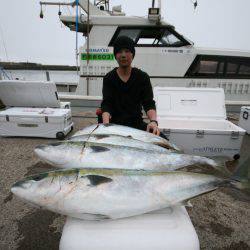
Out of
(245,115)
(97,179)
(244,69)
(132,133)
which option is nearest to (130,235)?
(97,179)

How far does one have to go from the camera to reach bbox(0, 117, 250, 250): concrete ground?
259 cm

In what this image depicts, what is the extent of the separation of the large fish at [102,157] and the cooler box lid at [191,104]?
3641 mm

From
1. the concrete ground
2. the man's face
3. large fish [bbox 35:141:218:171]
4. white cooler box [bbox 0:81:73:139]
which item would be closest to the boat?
white cooler box [bbox 0:81:73:139]

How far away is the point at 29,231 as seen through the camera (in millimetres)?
2701

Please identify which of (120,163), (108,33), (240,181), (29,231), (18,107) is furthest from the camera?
(108,33)

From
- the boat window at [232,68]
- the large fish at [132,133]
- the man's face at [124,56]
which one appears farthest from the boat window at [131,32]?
the large fish at [132,133]

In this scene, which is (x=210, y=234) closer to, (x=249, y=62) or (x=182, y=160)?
(x=182, y=160)

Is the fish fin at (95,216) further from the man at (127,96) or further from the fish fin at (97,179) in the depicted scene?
the man at (127,96)

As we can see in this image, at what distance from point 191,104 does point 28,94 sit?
12.3ft

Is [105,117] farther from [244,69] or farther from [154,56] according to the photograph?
[244,69]

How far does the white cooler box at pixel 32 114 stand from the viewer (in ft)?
18.0

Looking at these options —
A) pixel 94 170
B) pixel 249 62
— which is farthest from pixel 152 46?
pixel 94 170

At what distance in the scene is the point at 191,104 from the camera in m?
5.73

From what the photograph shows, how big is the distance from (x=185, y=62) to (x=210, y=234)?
20.2 ft
